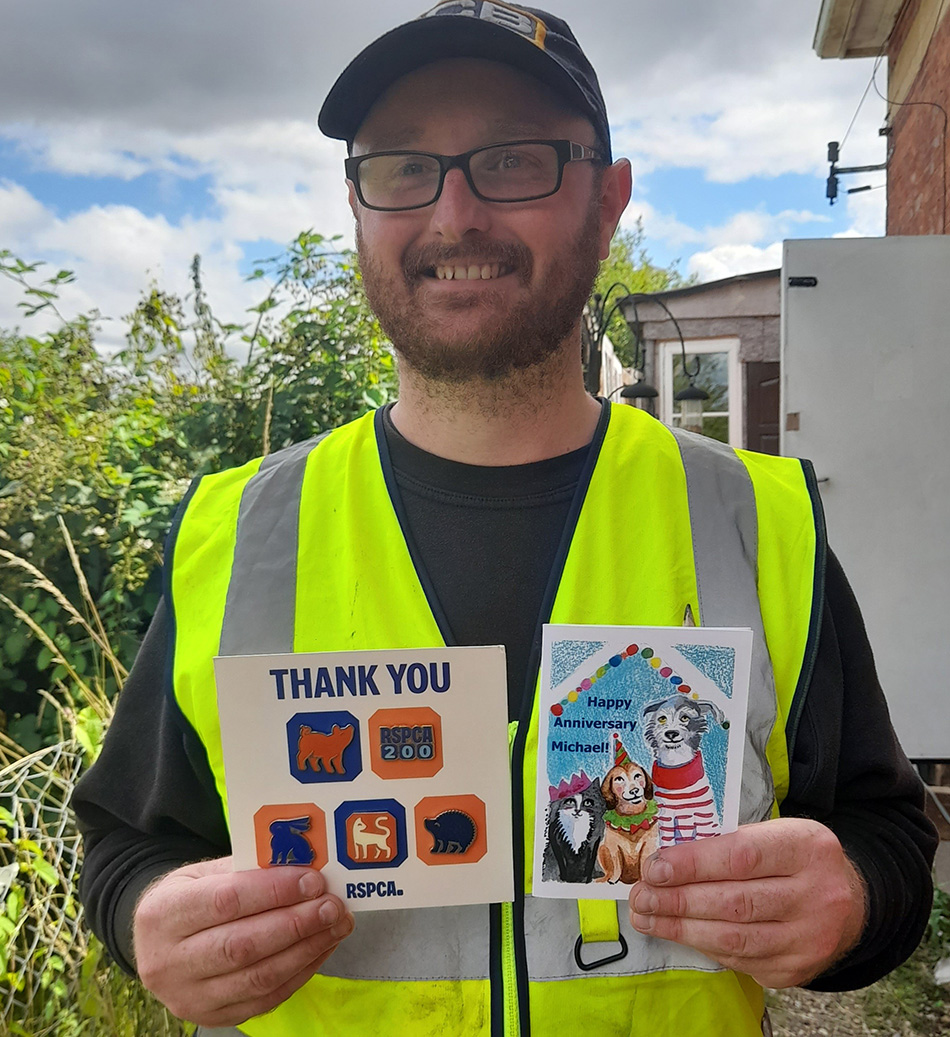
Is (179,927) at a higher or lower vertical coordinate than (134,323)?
lower

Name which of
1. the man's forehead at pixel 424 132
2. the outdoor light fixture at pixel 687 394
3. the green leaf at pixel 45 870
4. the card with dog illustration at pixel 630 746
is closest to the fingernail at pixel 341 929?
the card with dog illustration at pixel 630 746

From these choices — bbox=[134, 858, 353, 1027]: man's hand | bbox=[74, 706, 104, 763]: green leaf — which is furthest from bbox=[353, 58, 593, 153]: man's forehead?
bbox=[74, 706, 104, 763]: green leaf

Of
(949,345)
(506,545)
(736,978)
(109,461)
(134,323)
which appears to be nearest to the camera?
(736,978)

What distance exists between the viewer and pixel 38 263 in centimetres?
291

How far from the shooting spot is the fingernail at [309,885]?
3.17 feet

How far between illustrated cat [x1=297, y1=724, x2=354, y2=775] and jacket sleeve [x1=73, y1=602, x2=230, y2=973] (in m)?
0.26

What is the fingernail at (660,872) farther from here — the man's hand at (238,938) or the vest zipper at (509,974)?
the man's hand at (238,938)

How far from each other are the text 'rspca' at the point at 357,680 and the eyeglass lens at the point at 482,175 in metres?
0.73

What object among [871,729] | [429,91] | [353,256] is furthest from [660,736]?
[353,256]

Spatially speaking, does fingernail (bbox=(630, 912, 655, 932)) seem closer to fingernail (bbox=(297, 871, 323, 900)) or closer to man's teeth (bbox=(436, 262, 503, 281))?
fingernail (bbox=(297, 871, 323, 900))

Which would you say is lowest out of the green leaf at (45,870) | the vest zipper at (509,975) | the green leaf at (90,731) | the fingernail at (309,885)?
the green leaf at (45,870)

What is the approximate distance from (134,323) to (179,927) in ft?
8.51

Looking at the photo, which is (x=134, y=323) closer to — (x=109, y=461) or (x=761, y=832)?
(x=109, y=461)

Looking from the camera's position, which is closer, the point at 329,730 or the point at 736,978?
the point at 329,730
